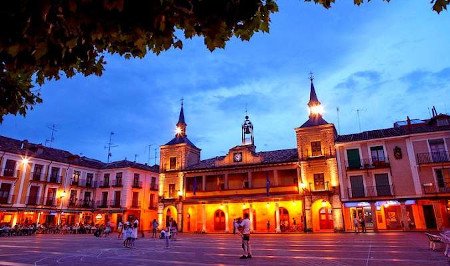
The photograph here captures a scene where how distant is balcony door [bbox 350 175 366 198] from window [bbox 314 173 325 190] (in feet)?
8.81

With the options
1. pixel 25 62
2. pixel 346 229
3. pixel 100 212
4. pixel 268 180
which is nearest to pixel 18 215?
pixel 100 212

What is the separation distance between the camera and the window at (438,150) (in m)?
28.2

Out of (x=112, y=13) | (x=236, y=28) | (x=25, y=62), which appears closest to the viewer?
(x=112, y=13)

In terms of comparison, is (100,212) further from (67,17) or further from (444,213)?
(67,17)

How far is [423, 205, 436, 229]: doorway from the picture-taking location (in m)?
27.5

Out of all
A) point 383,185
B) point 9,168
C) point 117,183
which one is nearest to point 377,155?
point 383,185

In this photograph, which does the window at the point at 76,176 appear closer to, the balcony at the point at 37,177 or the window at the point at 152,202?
the balcony at the point at 37,177

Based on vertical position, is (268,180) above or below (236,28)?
above

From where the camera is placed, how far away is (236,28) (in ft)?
12.3

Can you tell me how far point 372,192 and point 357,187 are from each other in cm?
132

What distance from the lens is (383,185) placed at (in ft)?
97.7

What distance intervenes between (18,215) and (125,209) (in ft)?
38.6

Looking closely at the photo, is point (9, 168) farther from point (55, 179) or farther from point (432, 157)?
point (432, 157)

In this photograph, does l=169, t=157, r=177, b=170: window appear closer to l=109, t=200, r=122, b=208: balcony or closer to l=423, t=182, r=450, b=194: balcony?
l=109, t=200, r=122, b=208: balcony
